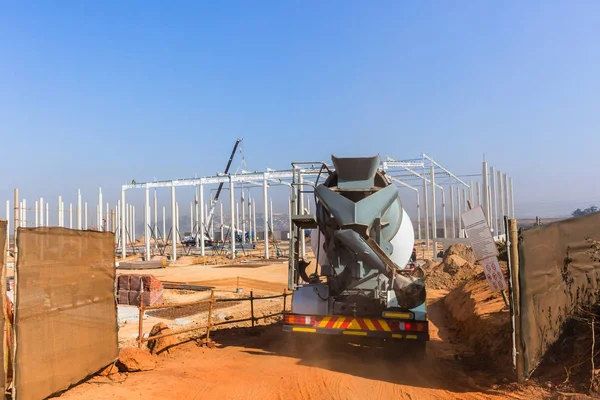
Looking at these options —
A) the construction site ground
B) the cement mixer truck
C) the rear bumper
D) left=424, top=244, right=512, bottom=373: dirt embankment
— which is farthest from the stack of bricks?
left=424, top=244, right=512, bottom=373: dirt embankment

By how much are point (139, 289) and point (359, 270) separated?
1110 cm

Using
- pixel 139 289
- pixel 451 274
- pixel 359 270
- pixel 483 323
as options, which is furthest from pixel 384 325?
pixel 451 274

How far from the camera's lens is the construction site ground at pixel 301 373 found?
22.3 ft

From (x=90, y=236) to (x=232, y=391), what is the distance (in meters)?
3.13

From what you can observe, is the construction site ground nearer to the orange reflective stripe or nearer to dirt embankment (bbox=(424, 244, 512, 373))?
dirt embankment (bbox=(424, 244, 512, 373))

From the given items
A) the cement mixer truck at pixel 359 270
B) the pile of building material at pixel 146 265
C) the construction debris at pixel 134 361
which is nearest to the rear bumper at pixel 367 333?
the cement mixer truck at pixel 359 270

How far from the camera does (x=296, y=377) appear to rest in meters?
7.76

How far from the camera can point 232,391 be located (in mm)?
7051

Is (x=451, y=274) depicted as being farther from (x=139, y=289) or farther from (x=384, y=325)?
(x=384, y=325)

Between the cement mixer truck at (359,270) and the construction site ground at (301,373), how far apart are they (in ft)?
1.94

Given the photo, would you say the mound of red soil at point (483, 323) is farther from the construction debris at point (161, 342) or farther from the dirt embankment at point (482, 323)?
the construction debris at point (161, 342)

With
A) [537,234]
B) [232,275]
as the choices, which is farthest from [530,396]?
[232,275]

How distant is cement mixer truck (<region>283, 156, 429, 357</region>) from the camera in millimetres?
8281

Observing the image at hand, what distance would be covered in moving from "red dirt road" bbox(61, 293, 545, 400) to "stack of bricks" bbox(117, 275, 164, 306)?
710cm
